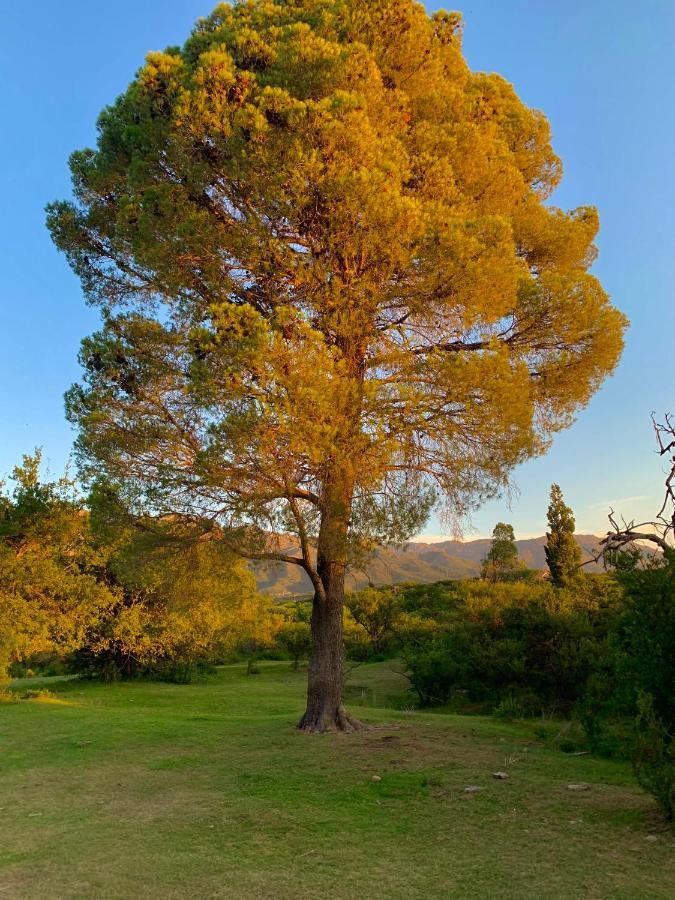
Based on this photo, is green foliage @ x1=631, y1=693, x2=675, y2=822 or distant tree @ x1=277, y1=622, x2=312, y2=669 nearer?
green foliage @ x1=631, y1=693, x2=675, y2=822

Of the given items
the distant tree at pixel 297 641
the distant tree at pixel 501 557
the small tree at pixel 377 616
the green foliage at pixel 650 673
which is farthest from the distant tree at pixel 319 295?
the distant tree at pixel 501 557

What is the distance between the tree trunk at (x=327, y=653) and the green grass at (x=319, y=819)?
532mm

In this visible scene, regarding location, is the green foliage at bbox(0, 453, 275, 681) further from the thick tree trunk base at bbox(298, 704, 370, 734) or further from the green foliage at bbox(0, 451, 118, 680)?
the thick tree trunk base at bbox(298, 704, 370, 734)

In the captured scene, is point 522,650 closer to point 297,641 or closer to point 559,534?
point 297,641

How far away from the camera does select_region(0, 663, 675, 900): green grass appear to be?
401cm

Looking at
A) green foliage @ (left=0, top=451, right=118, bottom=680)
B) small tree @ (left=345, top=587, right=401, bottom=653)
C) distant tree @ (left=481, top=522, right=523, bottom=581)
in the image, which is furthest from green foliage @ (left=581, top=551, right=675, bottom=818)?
distant tree @ (left=481, top=522, right=523, bottom=581)

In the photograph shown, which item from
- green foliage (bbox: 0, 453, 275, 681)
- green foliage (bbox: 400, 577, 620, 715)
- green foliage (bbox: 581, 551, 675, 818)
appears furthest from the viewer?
green foliage (bbox: 0, 453, 275, 681)

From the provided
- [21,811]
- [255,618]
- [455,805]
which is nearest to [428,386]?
[455,805]

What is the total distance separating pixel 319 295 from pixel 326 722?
21.9ft

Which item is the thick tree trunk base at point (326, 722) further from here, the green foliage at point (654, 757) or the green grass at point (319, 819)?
the green foliage at point (654, 757)

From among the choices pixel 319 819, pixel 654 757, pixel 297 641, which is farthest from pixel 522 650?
pixel 297 641

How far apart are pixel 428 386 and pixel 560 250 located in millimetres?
4784

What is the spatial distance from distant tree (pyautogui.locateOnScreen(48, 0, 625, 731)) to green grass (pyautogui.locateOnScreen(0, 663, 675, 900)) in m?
2.39

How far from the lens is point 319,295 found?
31.2 feet
